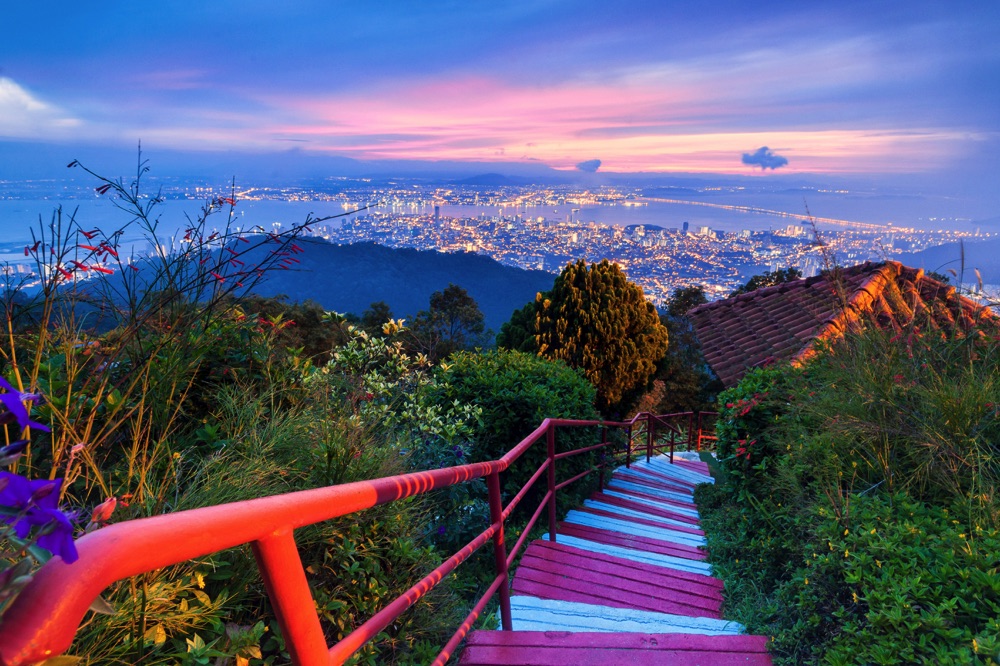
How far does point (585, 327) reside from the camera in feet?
50.9

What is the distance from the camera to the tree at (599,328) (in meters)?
15.4

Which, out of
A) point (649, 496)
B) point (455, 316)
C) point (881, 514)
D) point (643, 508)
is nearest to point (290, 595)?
point (881, 514)

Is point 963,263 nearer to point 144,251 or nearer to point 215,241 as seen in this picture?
point 215,241

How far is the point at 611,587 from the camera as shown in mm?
3973

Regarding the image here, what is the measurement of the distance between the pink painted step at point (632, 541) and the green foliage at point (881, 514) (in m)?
0.28

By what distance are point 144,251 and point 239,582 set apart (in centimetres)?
194

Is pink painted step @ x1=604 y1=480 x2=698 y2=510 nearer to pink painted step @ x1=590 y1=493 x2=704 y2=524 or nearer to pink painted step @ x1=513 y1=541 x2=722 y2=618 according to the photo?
pink painted step @ x1=590 y1=493 x2=704 y2=524

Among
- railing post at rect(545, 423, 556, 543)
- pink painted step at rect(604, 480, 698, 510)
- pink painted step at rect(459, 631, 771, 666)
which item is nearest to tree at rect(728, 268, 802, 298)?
pink painted step at rect(604, 480, 698, 510)

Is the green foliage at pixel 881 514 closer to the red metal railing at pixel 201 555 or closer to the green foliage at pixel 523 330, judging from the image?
the red metal railing at pixel 201 555

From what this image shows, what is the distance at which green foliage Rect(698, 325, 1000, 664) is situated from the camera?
2232 mm

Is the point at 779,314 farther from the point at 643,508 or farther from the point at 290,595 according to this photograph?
the point at 290,595

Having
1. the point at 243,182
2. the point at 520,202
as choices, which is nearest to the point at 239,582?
the point at 243,182

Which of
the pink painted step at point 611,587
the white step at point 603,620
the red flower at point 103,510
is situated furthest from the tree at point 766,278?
the red flower at point 103,510

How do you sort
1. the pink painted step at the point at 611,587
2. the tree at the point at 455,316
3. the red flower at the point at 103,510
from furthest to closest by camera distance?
the tree at the point at 455,316
the pink painted step at the point at 611,587
the red flower at the point at 103,510
